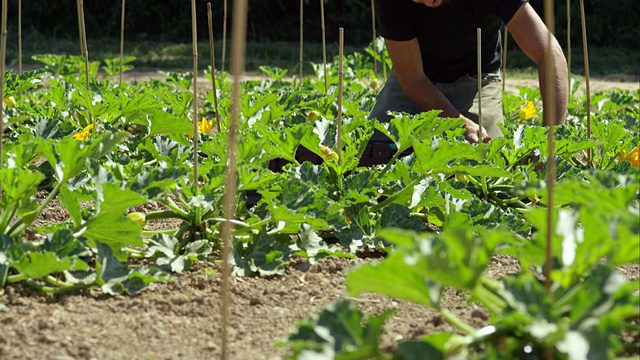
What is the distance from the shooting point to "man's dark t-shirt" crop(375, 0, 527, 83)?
4.19m

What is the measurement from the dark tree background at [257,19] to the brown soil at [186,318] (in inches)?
314

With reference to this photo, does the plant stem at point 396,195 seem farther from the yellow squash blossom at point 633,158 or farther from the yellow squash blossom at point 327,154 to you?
the yellow squash blossom at point 633,158

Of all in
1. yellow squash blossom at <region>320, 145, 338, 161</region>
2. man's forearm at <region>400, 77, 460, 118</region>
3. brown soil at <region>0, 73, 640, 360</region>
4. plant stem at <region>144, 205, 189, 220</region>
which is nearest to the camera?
brown soil at <region>0, 73, 640, 360</region>

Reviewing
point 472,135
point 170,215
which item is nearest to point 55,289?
point 170,215

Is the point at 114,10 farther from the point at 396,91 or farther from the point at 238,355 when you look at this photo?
the point at 238,355

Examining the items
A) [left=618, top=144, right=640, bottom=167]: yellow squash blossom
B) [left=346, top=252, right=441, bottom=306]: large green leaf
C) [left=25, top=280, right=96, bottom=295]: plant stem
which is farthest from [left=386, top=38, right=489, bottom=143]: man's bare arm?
[left=346, top=252, right=441, bottom=306]: large green leaf

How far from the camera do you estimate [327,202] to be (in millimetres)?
2643

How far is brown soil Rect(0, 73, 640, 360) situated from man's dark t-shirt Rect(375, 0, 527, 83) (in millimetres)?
1880

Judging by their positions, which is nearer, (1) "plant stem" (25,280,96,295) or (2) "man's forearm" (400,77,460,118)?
(1) "plant stem" (25,280,96,295)

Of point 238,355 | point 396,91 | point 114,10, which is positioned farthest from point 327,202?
point 114,10

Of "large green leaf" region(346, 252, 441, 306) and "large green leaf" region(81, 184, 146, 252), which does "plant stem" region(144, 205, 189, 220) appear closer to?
"large green leaf" region(81, 184, 146, 252)

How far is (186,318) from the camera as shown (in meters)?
2.29

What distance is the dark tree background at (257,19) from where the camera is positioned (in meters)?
10.4

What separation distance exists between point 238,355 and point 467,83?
2820 millimetres
